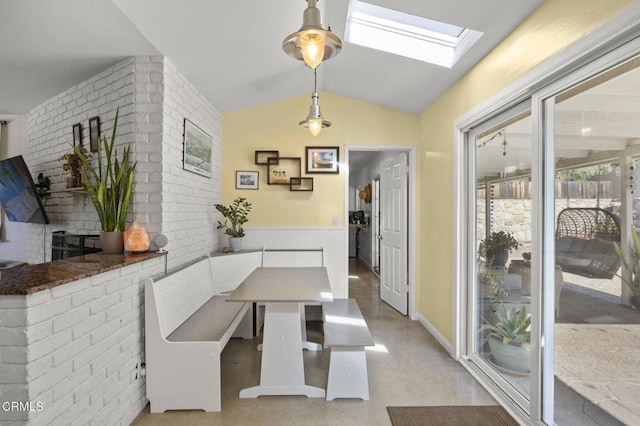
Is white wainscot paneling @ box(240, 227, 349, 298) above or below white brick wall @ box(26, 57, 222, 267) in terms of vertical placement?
below

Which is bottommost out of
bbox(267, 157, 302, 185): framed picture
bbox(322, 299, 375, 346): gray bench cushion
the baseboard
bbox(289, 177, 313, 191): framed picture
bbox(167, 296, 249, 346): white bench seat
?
the baseboard

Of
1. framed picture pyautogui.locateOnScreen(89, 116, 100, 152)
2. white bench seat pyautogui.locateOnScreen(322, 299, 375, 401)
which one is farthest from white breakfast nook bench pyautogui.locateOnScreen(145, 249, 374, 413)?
framed picture pyautogui.locateOnScreen(89, 116, 100, 152)

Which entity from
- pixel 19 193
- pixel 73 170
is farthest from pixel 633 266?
pixel 19 193

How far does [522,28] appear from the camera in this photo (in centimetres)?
188

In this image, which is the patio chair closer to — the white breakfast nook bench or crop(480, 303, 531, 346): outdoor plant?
crop(480, 303, 531, 346): outdoor plant

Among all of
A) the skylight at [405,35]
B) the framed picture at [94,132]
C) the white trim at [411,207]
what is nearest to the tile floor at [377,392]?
the white trim at [411,207]

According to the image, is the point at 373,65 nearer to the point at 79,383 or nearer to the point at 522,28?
the point at 522,28

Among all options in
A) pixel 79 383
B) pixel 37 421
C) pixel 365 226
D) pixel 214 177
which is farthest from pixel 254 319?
pixel 365 226

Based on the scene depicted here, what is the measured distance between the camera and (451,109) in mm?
2875

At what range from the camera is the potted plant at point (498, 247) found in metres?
2.20

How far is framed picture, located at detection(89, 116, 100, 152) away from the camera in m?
2.46

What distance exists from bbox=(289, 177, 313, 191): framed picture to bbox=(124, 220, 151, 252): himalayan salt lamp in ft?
6.38

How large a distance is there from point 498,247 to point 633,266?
3.36ft

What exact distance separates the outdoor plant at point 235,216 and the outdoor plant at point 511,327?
2.61 m
